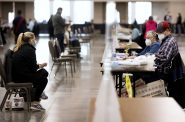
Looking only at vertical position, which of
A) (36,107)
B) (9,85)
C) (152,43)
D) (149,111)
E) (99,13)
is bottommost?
(36,107)

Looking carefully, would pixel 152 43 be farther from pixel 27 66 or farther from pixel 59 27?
pixel 59 27

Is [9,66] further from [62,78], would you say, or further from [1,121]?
[62,78]

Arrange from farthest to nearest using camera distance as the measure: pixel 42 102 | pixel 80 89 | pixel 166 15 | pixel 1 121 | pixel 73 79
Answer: pixel 166 15
pixel 73 79
pixel 80 89
pixel 42 102
pixel 1 121

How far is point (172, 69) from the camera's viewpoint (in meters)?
6.14

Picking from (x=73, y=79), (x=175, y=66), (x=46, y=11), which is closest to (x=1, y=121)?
(x=175, y=66)

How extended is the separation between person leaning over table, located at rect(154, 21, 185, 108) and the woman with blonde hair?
1858 mm

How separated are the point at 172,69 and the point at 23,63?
2201 millimetres

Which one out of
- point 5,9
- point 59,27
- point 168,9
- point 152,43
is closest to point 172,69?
point 152,43

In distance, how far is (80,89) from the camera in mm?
8594

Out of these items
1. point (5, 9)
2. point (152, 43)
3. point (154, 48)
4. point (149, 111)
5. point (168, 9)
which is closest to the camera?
point (149, 111)

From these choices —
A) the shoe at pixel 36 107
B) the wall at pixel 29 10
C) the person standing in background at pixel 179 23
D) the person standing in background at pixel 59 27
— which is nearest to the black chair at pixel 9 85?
the shoe at pixel 36 107

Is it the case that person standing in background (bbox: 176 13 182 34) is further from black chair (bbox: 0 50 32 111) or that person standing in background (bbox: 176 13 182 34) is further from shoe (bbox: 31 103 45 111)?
black chair (bbox: 0 50 32 111)

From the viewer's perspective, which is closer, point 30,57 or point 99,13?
point 30,57

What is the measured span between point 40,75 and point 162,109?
12.6 feet
